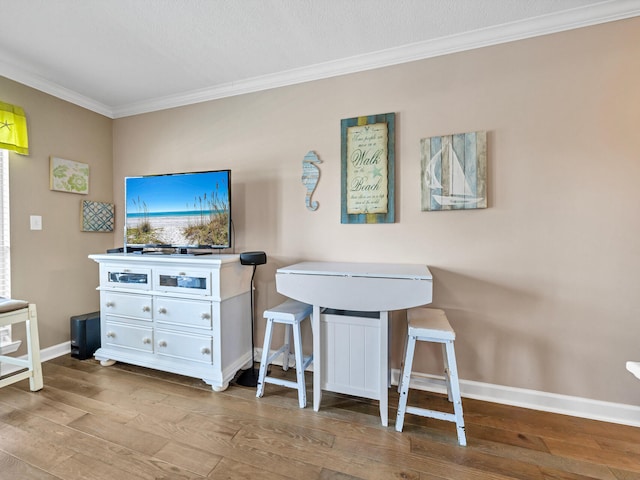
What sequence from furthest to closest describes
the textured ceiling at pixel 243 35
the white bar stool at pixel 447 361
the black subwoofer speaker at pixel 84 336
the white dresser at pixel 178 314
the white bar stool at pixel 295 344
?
the black subwoofer speaker at pixel 84 336, the white dresser at pixel 178 314, the white bar stool at pixel 295 344, the textured ceiling at pixel 243 35, the white bar stool at pixel 447 361

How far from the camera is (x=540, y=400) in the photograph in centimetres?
171

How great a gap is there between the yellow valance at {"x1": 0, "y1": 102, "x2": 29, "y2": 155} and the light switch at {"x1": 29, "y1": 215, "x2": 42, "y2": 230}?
1.67 ft

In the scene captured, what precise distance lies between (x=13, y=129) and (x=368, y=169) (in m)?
2.73

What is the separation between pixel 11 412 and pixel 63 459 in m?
0.71

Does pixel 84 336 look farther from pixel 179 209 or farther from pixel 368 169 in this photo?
pixel 368 169

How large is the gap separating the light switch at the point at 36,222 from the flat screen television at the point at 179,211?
66cm

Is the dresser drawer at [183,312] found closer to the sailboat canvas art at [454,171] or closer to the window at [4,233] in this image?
the window at [4,233]

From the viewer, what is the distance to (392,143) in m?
1.98

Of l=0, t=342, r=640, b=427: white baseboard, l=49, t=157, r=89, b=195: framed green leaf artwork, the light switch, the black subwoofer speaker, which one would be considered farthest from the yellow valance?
l=0, t=342, r=640, b=427: white baseboard

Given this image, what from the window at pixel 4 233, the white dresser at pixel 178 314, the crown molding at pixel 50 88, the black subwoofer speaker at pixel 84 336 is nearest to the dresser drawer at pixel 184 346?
the white dresser at pixel 178 314

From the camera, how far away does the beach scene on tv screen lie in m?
2.17

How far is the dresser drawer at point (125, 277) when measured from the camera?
2094mm

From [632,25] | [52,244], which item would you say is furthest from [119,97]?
[632,25]

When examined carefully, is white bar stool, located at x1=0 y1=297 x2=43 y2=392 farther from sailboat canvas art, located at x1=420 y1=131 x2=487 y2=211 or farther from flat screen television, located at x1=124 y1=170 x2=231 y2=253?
sailboat canvas art, located at x1=420 y1=131 x2=487 y2=211
